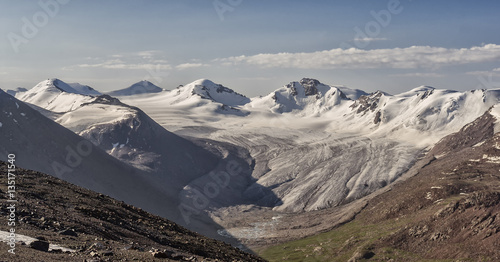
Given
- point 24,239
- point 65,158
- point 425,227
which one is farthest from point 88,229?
point 65,158

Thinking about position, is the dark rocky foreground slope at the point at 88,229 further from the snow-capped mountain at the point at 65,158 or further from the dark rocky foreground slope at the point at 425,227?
the snow-capped mountain at the point at 65,158

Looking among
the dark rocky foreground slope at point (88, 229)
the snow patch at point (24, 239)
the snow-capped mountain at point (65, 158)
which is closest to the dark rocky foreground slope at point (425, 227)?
the snow-capped mountain at point (65, 158)

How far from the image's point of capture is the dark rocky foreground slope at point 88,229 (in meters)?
27.4

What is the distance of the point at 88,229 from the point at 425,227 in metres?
121

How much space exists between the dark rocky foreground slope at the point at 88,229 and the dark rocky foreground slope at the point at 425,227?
93.1 metres

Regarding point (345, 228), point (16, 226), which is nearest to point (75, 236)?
point (16, 226)

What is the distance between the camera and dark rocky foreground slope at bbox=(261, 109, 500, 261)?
122 m

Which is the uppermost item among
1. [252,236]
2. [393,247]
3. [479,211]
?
[479,211]

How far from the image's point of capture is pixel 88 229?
35.8 meters

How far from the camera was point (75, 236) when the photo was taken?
31.9m

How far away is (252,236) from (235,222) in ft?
63.1

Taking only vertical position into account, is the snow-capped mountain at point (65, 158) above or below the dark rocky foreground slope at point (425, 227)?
above

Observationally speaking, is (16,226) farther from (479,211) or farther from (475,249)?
(479,211)

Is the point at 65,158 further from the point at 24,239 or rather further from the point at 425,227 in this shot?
the point at 24,239
